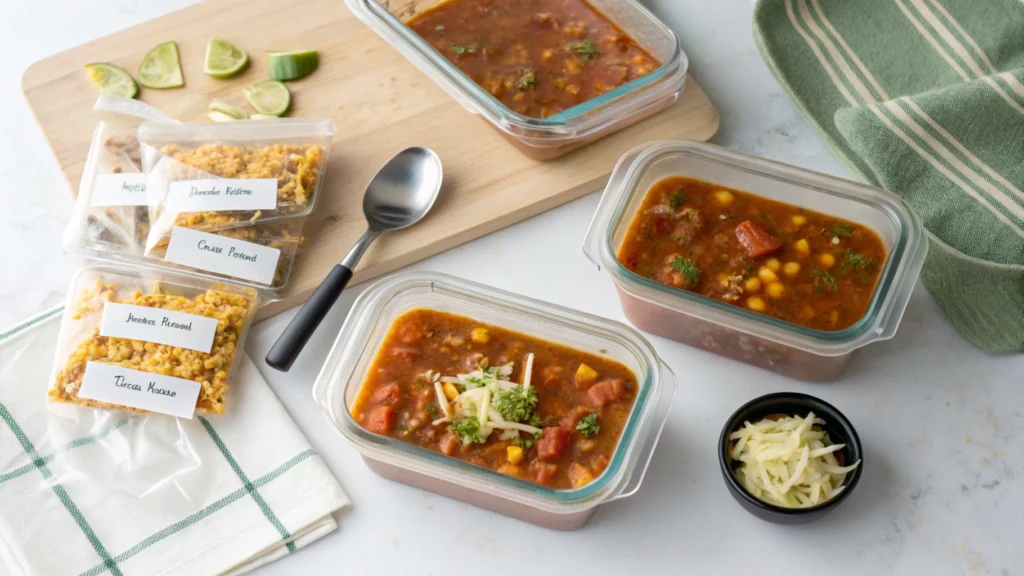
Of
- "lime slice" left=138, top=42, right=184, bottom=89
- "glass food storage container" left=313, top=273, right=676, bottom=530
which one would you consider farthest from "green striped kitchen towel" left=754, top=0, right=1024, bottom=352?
"lime slice" left=138, top=42, right=184, bottom=89

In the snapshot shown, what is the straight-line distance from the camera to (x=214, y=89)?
133 inches

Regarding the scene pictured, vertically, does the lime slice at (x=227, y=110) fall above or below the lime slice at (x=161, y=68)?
below

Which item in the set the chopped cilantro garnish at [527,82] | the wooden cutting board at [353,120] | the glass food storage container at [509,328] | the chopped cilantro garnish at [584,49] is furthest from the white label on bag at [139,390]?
the chopped cilantro garnish at [584,49]

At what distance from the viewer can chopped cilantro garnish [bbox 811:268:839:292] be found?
2.69 metres

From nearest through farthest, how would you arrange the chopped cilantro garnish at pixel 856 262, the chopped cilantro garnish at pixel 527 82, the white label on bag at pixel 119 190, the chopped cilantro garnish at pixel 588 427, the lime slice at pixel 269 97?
the chopped cilantro garnish at pixel 588 427
the chopped cilantro garnish at pixel 856 262
the white label on bag at pixel 119 190
the chopped cilantro garnish at pixel 527 82
the lime slice at pixel 269 97

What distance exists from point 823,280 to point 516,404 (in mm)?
927

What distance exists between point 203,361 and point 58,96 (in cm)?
123

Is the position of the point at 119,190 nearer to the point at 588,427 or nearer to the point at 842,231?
the point at 588,427

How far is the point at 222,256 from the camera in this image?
297cm

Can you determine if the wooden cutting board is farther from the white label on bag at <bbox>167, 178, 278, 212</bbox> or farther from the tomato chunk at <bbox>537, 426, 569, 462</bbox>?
the tomato chunk at <bbox>537, 426, 569, 462</bbox>

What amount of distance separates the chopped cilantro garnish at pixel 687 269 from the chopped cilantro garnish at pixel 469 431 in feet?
2.32

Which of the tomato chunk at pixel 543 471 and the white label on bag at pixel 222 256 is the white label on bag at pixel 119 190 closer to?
the white label on bag at pixel 222 256

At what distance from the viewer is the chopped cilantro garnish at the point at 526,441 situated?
8.13 feet

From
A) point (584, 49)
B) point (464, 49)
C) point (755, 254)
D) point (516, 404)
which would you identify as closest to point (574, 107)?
point (584, 49)
